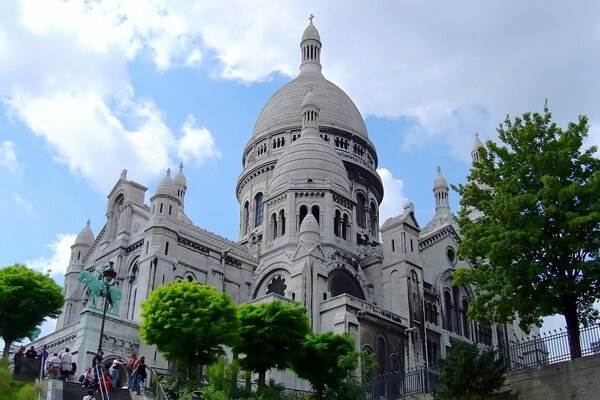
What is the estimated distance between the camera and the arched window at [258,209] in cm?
7022

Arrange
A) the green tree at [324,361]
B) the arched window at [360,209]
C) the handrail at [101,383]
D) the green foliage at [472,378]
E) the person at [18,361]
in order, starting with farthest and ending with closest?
the arched window at [360,209], the green tree at [324,361], the person at [18,361], the handrail at [101,383], the green foliage at [472,378]

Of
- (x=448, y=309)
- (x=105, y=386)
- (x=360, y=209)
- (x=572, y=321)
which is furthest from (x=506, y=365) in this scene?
(x=360, y=209)

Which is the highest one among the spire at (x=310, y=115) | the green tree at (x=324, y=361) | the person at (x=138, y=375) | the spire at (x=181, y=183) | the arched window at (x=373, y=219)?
the spire at (x=310, y=115)

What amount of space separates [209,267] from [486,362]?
32.6 m

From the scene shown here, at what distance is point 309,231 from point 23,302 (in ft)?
68.5

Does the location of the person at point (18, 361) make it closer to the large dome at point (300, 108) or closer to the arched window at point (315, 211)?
the arched window at point (315, 211)

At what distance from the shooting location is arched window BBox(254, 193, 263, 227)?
70225 mm

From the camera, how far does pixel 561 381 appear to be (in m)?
26.6

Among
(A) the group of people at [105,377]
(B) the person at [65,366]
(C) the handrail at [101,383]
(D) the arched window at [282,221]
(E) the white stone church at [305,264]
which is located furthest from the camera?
(D) the arched window at [282,221]

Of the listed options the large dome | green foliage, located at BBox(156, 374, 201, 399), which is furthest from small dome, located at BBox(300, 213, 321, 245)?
the large dome

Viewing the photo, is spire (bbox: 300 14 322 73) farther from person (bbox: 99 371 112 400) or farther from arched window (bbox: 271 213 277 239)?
person (bbox: 99 371 112 400)

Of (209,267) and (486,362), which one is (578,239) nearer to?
(486,362)

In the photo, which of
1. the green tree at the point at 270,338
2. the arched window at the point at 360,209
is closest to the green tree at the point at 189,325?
the green tree at the point at 270,338

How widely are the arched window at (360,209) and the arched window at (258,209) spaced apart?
29.6 feet
